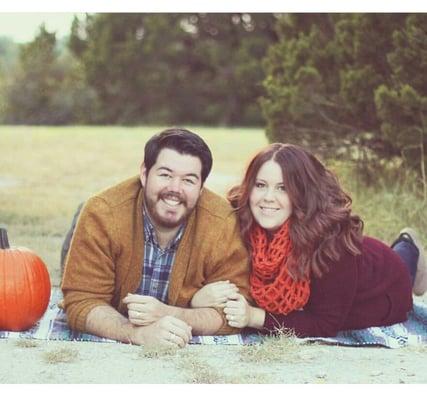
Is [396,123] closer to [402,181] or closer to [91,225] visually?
[402,181]

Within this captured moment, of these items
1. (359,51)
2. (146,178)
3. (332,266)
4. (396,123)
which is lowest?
(332,266)

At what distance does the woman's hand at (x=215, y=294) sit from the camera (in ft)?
13.2

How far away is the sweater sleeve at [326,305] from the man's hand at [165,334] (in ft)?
1.27

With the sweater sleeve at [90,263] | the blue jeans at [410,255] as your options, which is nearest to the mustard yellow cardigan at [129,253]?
the sweater sleeve at [90,263]

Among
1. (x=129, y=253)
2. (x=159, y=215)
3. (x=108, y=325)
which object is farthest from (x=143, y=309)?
(x=159, y=215)

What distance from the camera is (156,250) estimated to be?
414 cm

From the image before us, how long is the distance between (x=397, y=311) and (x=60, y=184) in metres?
5.47

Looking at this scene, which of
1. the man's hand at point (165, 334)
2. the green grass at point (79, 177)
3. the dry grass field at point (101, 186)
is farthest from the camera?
the green grass at point (79, 177)

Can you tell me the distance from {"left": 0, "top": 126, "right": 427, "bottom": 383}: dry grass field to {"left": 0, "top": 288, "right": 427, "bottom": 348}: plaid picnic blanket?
0.07 m

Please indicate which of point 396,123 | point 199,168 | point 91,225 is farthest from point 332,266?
point 396,123

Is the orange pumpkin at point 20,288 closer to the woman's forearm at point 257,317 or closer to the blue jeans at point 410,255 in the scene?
the woman's forearm at point 257,317

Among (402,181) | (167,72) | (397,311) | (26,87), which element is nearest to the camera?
(397,311)

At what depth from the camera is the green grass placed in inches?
257

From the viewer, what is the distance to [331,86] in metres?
6.83
